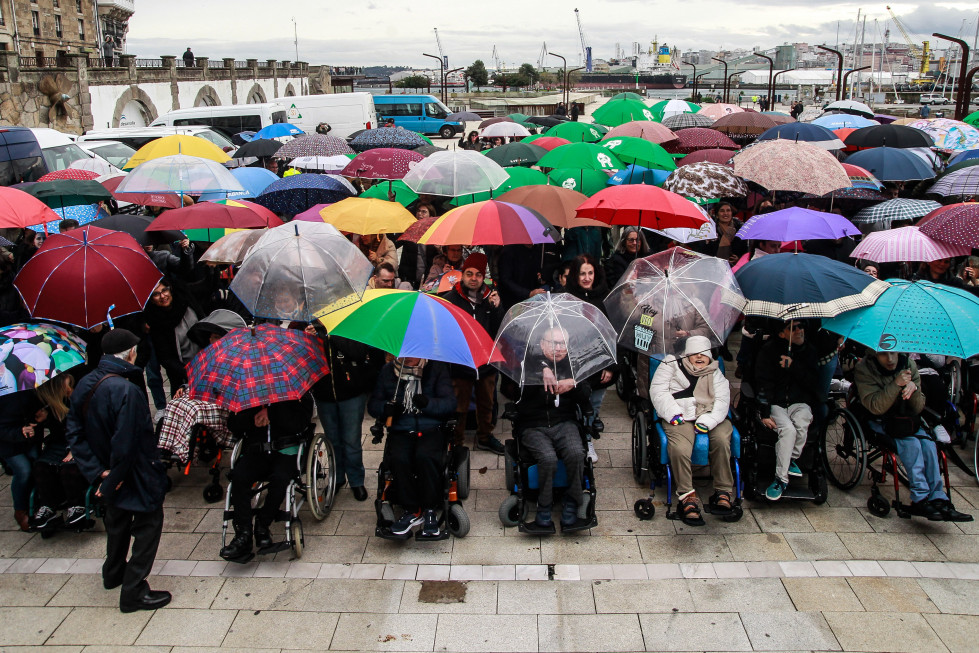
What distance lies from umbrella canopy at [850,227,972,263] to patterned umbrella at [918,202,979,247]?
9cm

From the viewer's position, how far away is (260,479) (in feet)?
17.0

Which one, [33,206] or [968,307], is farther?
[33,206]

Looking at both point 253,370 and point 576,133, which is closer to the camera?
point 253,370

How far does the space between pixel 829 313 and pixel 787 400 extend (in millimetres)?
760

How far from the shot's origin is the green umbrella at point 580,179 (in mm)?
9805

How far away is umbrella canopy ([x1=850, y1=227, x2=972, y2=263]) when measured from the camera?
684 cm

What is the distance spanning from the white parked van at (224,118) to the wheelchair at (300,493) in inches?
846

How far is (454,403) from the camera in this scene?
5.43 m

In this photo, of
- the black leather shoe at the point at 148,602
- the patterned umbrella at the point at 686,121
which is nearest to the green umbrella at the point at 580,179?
the black leather shoe at the point at 148,602

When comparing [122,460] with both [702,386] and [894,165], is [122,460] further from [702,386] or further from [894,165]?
[894,165]

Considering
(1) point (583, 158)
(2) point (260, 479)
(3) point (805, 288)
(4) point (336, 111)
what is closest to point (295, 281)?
(2) point (260, 479)

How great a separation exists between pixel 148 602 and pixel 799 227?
6.42 metres

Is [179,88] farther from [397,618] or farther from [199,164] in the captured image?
[397,618]

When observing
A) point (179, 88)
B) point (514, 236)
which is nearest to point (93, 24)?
point (179, 88)
